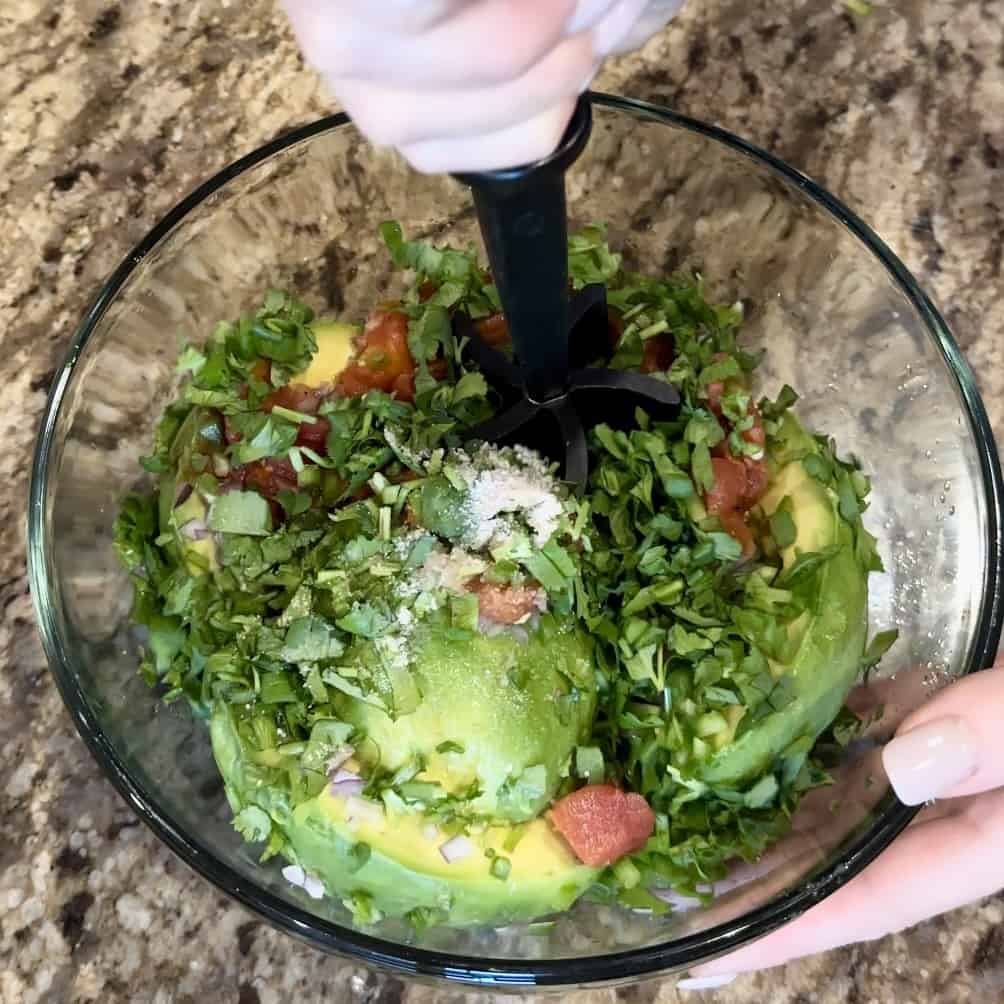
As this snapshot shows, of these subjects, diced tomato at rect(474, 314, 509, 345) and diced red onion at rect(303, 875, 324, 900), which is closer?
diced red onion at rect(303, 875, 324, 900)

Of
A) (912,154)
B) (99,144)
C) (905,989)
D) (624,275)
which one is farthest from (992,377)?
(99,144)

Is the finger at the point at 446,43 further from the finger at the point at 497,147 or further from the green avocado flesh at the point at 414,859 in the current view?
the green avocado flesh at the point at 414,859

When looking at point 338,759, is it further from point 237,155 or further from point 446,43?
point 237,155

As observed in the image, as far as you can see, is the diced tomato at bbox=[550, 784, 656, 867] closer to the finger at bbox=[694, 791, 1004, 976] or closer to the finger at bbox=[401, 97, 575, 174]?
the finger at bbox=[694, 791, 1004, 976]

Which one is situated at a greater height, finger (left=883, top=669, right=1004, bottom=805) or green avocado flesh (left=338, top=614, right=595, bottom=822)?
green avocado flesh (left=338, top=614, right=595, bottom=822)

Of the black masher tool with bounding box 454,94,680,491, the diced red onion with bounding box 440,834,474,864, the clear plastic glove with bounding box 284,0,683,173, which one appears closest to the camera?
the clear plastic glove with bounding box 284,0,683,173

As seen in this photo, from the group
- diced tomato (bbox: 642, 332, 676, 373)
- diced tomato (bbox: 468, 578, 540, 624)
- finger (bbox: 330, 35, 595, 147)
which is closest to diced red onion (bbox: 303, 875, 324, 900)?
diced tomato (bbox: 468, 578, 540, 624)
